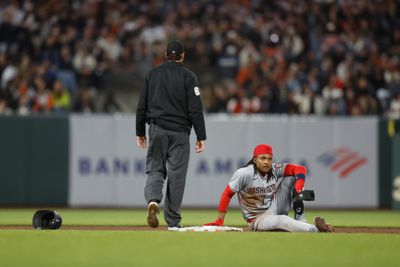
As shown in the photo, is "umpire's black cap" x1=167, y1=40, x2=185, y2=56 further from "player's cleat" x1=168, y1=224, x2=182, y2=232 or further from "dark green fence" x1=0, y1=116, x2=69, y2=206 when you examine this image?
"dark green fence" x1=0, y1=116, x2=69, y2=206

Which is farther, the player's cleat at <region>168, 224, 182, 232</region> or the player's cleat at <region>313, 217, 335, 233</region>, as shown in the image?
the player's cleat at <region>168, 224, 182, 232</region>

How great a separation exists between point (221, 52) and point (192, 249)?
14.4 metres

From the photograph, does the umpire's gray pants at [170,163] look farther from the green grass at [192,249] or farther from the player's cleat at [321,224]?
the player's cleat at [321,224]

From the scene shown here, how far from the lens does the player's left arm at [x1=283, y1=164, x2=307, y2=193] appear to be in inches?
417

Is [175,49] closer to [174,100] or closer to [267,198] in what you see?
[174,100]

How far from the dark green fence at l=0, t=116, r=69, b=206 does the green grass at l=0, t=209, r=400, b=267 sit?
7915mm

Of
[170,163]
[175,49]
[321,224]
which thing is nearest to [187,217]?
[170,163]

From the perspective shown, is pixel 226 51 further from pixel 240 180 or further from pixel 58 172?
pixel 240 180

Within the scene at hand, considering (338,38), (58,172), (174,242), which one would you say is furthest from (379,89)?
(174,242)

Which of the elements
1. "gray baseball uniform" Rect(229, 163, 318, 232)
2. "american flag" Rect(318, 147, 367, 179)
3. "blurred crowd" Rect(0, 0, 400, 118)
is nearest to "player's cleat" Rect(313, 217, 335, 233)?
"gray baseball uniform" Rect(229, 163, 318, 232)

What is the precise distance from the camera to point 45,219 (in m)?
11.2

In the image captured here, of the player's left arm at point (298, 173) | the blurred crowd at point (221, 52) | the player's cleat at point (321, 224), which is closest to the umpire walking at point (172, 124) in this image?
the player's left arm at point (298, 173)

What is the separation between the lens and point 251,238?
9.57 m

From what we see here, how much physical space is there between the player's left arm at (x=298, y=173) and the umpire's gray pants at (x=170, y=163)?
48.6 inches
